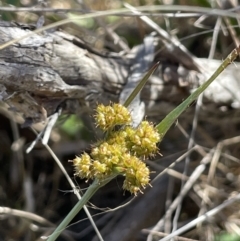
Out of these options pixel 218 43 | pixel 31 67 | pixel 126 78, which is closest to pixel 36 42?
pixel 31 67

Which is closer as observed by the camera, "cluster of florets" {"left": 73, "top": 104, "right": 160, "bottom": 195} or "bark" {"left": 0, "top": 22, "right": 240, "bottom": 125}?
"cluster of florets" {"left": 73, "top": 104, "right": 160, "bottom": 195}

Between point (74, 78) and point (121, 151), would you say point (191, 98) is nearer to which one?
point (121, 151)

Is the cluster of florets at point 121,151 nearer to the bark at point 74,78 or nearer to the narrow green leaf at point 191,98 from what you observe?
the narrow green leaf at point 191,98

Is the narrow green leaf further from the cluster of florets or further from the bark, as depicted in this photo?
the bark

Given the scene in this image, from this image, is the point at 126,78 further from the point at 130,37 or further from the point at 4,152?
the point at 4,152

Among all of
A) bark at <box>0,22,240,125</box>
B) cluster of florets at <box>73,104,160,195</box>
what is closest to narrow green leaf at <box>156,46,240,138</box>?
cluster of florets at <box>73,104,160,195</box>

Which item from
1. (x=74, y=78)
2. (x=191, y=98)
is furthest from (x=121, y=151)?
(x=74, y=78)

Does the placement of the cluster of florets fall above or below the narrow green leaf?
below

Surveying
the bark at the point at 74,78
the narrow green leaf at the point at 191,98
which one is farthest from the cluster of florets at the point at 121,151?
the bark at the point at 74,78
